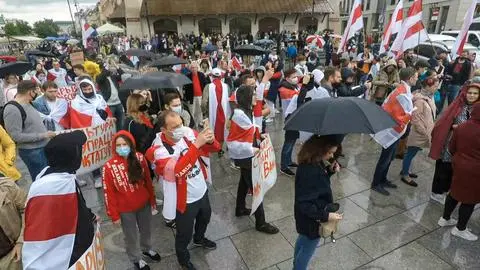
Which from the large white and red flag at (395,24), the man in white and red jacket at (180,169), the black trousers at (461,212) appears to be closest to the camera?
the man in white and red jacket at (180,169)

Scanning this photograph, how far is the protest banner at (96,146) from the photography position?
4453 mm

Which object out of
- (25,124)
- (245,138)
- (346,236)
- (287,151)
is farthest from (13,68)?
(346,236)

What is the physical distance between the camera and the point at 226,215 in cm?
443

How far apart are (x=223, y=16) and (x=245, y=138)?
1343 inches

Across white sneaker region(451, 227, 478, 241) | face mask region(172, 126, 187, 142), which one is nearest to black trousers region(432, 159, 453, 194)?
white sneaker region(451, 227, 478, 241)

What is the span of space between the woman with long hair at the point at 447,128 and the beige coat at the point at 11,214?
4764 mm

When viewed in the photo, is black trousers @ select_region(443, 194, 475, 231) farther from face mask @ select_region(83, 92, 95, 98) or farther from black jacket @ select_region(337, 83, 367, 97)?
face mask @ select_region(83, 92, 95, 98)

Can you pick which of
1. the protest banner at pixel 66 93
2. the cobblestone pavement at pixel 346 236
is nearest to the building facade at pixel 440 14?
the cobblestone pavement at pixel 346 236

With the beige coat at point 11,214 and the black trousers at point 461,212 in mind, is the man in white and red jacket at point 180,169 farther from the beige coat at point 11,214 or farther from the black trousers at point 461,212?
the black trousers at point 461,212

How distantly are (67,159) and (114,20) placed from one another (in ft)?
129

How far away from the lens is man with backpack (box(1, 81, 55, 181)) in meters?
4.02

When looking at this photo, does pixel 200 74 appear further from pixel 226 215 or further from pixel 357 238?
pixel 357 238

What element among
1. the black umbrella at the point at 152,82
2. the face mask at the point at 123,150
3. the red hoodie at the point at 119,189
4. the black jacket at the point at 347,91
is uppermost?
the black umbrella at the point at 152,82

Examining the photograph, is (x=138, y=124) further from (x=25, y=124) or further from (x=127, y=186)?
(x=25, y=124)
